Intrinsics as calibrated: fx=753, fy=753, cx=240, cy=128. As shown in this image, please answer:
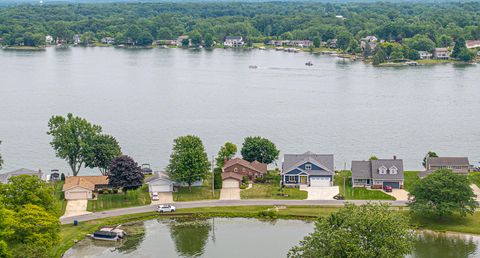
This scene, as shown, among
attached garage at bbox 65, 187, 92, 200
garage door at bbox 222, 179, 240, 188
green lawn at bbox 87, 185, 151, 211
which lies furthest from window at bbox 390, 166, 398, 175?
attached garage at bbox 65, 187, 92, 200

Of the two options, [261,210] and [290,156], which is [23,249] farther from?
[290,156]

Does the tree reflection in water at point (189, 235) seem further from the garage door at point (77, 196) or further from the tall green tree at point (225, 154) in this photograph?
the tall green tree at point (225, 154)

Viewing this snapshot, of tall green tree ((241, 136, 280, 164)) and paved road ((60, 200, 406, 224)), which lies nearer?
paved road ((60, 200, 406, 224))

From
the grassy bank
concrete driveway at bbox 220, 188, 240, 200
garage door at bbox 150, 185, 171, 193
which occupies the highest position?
garage door at bbox 150, 185, 171, 193

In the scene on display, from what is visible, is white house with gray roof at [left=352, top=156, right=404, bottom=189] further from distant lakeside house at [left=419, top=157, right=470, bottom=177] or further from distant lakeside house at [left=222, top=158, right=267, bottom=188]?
distant lakeside house at [left=222, top=158, right=267, bottom=188]

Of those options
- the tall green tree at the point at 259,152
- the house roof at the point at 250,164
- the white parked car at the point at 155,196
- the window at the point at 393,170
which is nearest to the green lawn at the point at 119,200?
the white parked car at the point at 155,196

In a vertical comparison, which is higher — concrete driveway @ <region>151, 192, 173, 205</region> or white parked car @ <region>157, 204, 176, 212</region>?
concrete driveway @ <region>151, 192, 173, 205</region>

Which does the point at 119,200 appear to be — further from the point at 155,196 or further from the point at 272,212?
the point at 272,212
